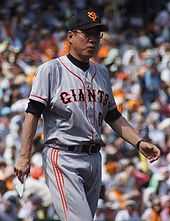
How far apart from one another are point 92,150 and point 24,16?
602 inches

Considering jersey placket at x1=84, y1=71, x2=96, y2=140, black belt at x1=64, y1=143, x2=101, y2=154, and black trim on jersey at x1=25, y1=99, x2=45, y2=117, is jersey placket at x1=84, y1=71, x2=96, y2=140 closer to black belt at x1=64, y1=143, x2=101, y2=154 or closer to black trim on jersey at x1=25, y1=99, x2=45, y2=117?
black belt at x1=64, y1=143, x2=101, y2=154

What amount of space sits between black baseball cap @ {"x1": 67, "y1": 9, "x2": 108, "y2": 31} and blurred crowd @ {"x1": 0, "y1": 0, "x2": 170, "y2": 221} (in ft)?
1.31

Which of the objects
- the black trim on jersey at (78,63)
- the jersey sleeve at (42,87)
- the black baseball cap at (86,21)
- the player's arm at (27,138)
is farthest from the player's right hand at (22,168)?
the black baseball cap at (86,21)

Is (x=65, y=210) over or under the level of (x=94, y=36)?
under

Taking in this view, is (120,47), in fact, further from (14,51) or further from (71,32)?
(71,32)

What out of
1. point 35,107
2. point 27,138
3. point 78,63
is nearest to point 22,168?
point 27,138

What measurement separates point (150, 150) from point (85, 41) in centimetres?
84

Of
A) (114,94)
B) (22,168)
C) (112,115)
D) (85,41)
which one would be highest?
(114,94)

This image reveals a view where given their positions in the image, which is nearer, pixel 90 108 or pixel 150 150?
pixel 90 108

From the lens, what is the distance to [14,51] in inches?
679

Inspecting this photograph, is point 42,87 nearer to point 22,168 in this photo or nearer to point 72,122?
point 72,122

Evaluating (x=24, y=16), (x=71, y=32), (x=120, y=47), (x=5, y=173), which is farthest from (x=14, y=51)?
(x=71, y=32)

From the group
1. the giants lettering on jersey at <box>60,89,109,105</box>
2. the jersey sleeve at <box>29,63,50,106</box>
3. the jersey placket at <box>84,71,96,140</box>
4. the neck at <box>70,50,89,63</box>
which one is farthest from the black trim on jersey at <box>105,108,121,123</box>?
the jersey sleeve at <box>29,63,50,106</box>

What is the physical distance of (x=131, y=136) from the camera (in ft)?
19.3
